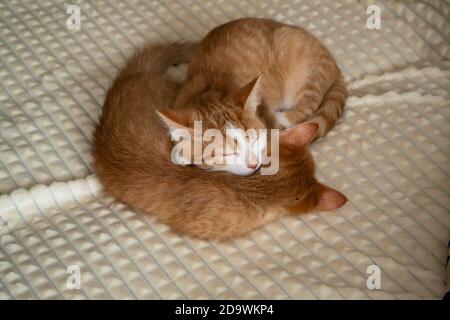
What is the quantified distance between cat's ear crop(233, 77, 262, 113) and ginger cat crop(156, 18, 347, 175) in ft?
0.05

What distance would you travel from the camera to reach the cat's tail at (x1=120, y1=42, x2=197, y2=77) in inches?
63.4

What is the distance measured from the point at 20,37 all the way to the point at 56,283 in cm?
109

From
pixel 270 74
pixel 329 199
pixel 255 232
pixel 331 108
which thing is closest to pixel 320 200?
pixel 329 199

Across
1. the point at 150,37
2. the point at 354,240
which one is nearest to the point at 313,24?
the point at 150,37

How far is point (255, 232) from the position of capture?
129cm

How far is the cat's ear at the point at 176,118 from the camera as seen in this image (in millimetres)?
1219

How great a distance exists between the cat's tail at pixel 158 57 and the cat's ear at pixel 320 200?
677 millimetres

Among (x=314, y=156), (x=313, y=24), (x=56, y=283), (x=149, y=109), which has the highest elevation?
(x=313, y=24)

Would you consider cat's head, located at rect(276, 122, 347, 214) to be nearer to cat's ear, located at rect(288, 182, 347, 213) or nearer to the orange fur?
cat's ear, located at rect(288, 182, 347, 213)

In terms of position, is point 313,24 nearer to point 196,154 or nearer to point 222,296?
point 196,154

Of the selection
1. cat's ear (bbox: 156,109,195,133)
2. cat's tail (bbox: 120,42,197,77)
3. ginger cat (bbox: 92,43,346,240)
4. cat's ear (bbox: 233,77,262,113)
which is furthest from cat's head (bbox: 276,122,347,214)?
cat's tail (bbox: 120,42,197,77)

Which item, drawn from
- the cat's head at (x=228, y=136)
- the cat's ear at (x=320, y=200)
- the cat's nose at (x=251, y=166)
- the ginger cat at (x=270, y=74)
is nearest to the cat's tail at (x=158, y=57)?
the ginger cat at (x=270, y=74)

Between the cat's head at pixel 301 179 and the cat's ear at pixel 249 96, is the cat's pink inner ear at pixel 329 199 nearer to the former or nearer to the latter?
the cat's head at pixel 301 179

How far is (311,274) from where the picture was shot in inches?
46.4
